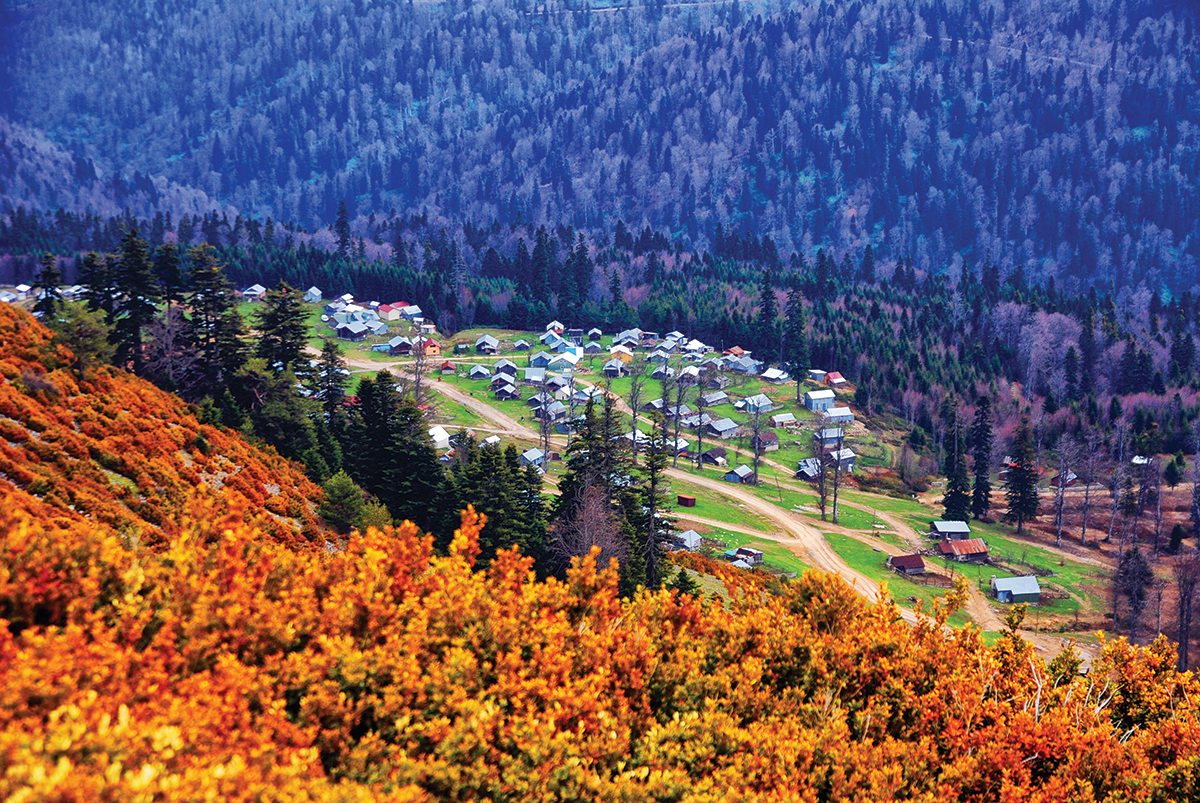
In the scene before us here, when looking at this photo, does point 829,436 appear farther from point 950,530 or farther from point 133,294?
point 133,294

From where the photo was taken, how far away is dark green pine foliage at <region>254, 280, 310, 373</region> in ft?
177

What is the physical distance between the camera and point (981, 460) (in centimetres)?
9538

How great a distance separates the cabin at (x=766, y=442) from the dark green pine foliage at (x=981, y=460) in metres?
26.0

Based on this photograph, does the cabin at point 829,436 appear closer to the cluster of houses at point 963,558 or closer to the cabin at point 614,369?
the cluster of houses at point 963,558

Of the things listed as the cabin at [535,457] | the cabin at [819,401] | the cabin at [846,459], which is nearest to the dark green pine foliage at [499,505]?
the cabin at [535,457]

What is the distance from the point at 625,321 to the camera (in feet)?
545

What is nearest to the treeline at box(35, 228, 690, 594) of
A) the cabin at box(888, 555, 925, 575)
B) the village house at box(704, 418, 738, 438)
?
the cabin at box(888, 555, 925, 575)

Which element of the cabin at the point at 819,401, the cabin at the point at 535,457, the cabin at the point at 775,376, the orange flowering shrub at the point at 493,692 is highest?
the orange flowering shrub at the point at 493,692

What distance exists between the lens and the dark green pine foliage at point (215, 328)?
4934 centimetres

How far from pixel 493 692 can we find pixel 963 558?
81.1 meters

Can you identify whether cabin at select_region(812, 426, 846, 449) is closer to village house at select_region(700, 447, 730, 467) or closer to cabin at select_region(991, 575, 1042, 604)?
village house at select_region(700, 447, 730, 467)

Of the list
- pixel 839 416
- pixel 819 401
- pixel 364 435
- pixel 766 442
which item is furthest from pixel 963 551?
pixel 364 435

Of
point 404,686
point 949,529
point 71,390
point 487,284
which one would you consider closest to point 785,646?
point 404,686

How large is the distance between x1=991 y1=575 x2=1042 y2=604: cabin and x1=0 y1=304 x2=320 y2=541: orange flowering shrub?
62586mm
